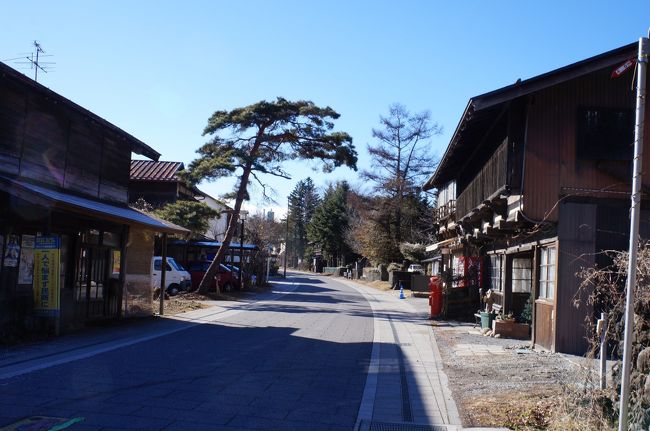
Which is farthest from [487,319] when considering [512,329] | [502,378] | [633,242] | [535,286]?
[633,242]

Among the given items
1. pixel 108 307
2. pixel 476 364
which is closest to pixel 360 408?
pixel 476 364

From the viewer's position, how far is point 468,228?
839 inches

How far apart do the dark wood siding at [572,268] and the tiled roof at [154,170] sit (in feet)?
96.2

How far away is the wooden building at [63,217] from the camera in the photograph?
502 inches

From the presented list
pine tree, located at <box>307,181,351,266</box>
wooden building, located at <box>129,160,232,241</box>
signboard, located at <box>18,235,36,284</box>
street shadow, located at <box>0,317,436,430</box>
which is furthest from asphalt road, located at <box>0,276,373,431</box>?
pine tree, located at <box>307,181,351,266</box>

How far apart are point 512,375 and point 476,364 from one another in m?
1.54

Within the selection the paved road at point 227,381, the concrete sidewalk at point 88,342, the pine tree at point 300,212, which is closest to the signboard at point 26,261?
the concrete sidewalk at point 88,342

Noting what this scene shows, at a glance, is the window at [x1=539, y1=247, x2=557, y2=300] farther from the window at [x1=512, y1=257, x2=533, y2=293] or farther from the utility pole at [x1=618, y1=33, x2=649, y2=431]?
the utility pole at [x1=618, y1=33, x2=649, y2=431]

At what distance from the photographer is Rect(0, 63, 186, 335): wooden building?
1274 cm

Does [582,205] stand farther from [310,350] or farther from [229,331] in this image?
[229,331]

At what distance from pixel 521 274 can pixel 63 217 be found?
40.0ft

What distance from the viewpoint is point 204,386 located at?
848 centimetres

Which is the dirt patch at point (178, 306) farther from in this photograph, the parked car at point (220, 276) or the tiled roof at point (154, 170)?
the tiled roof at point (154, 170)

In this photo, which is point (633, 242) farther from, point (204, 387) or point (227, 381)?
point (227, 381)
